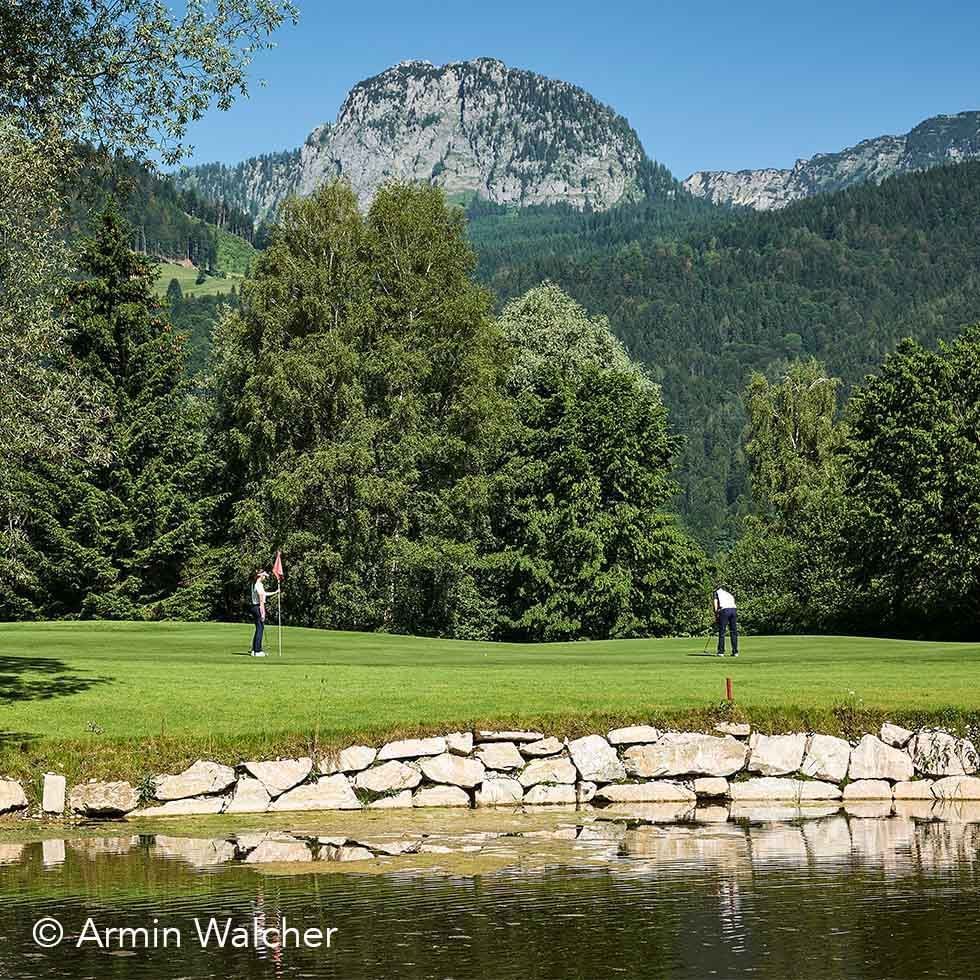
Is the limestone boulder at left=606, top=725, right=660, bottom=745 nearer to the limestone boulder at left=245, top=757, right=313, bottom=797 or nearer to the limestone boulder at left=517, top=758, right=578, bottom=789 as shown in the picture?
the limestone boulder at left=517, top=758, right=578, bottom=789

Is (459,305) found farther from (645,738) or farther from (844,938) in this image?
(844,938)

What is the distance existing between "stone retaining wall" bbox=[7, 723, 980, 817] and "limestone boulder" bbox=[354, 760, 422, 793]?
0.05 feet

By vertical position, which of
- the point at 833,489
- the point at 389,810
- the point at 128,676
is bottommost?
the point at 389,810

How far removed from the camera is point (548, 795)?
20906mm

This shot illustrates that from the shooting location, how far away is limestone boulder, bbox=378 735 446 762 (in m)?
20.9

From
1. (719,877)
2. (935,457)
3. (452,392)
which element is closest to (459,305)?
(452,392)

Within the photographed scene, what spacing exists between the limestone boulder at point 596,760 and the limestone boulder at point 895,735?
4.46 m

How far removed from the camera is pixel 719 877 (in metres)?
15.1

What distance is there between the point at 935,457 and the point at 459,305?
22.2 m

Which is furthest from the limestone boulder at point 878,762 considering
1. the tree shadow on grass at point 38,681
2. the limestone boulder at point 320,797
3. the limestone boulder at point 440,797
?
the tree shadow on grass at point 38,681

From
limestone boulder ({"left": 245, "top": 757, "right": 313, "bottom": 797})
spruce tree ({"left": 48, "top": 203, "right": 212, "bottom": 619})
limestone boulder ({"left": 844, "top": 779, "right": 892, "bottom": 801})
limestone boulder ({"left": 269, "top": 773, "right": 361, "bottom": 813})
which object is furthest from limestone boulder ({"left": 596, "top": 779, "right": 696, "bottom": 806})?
spruce tree ({"left": 48, "top": 203, "right": 212, "bottom": 619})

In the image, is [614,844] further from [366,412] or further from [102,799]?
[366,412]

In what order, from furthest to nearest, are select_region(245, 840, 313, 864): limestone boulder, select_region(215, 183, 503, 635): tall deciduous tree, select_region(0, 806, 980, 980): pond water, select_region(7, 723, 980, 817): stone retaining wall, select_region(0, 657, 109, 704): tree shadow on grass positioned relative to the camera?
1. select_region(215, 183, 503, 635): tall deciduous tree
2. select_region(0, 657, 109, 704): tree shadow on grass
3. select_region(7, 723, 980, 817): stone retaining wall
4. select_region(245, 840, 313, 864): limestone boulder
5. select_region(0, 806, 980, 980): pond water

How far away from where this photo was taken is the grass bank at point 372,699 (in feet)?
67.8
